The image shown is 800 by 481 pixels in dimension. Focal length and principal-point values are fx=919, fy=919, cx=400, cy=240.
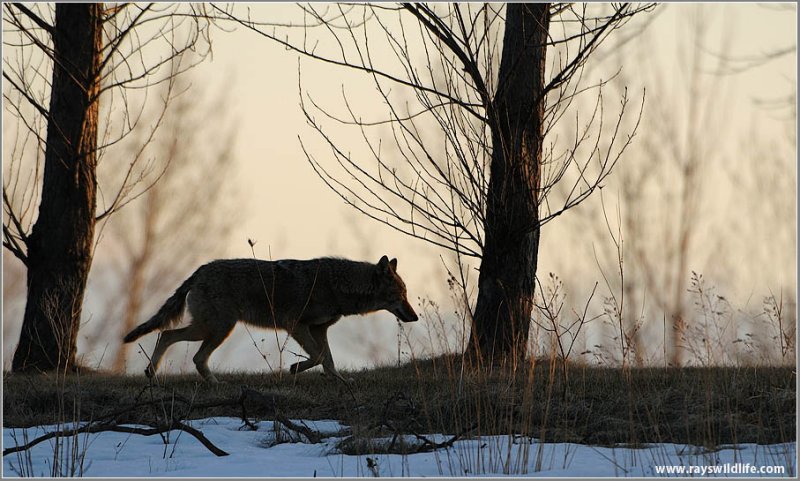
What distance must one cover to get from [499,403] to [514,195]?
2.79 metres

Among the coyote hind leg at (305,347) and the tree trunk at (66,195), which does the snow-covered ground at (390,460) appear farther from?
the tree trunk at (66,195)

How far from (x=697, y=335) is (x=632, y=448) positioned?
3338 millimetres

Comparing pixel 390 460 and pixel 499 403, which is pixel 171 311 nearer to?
pixel 499 403

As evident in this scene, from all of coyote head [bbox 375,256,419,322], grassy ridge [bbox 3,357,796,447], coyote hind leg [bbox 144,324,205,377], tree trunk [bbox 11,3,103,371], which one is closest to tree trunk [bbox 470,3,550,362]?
grassy ridge [bbox 3,357,796,447]

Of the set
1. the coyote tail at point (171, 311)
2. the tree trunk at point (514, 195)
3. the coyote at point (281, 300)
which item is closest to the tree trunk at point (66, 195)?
the coyote tail at point (171, 311)

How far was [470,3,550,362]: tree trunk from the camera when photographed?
30.9 ft

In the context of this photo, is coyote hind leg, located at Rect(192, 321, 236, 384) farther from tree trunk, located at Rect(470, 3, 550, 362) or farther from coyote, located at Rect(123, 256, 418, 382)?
tree trunk, located at Rect(470, 3, 550, 362)

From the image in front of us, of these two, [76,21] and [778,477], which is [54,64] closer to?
[76,21]

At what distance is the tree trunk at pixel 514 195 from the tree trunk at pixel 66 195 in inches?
193

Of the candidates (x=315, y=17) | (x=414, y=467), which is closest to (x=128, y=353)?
(x=315, y=17)

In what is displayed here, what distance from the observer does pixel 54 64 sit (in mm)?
11383

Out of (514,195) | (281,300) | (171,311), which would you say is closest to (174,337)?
(171,311)

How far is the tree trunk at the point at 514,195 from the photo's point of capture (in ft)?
30.9

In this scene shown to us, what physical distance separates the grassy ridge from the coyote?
66 centimetres
